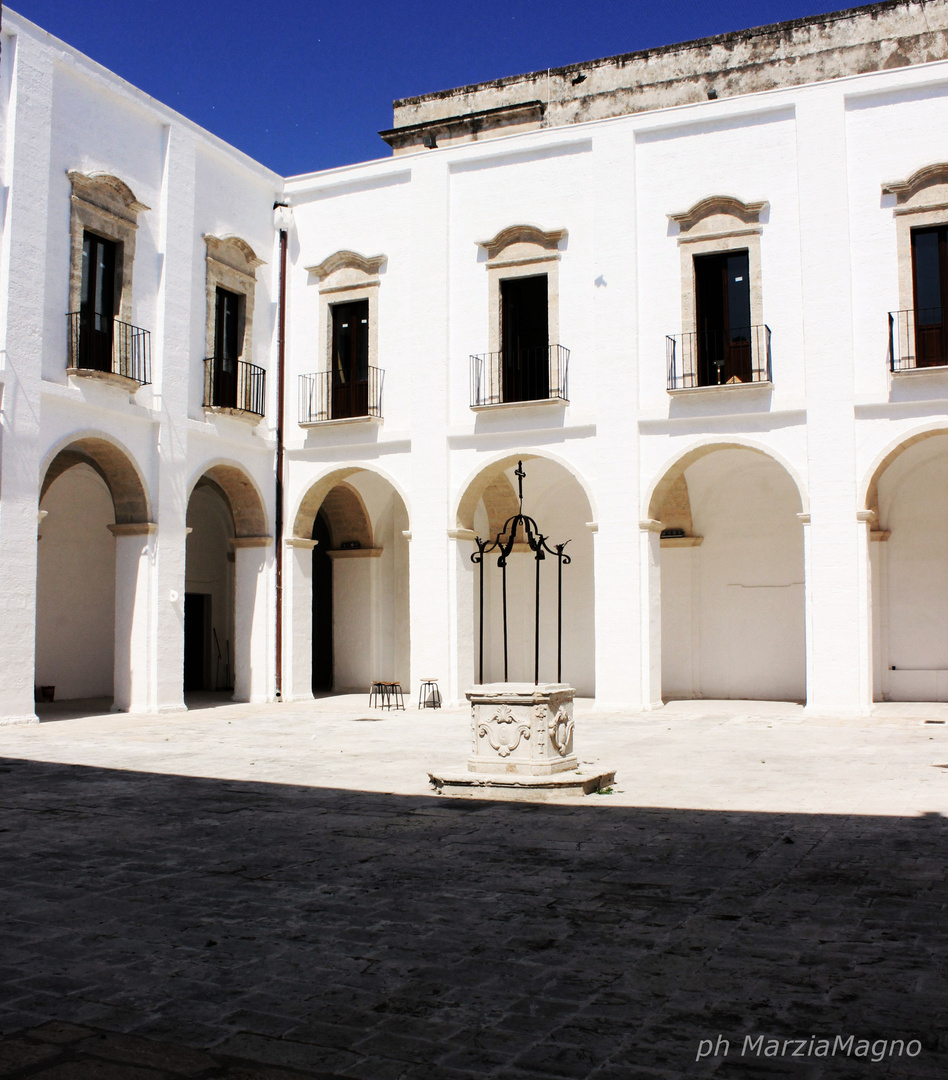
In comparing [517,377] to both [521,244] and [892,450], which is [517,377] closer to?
[521,244]

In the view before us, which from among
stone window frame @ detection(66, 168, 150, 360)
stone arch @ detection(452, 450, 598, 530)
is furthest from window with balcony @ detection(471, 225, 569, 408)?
stone window frame @ detection(66, 168, 150, 360)

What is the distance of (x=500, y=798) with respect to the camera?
8391mm

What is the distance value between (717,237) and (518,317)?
341 cm

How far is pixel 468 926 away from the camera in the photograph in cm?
490

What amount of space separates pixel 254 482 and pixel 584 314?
20.4ft

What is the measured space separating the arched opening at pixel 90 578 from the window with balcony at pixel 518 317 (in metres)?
5.73

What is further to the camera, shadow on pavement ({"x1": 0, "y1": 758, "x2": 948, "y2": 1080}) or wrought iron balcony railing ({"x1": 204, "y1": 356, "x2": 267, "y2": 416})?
wrought iron balcony railing ({"x1": 204, "y1": 356, "x2": 267, "y2": 416})

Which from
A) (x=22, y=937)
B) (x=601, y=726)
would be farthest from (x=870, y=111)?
(x=22, y=937)

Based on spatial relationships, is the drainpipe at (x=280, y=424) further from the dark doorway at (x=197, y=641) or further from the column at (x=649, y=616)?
the column at (x=649, y=616)

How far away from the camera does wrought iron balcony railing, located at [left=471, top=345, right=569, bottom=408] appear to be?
1753 cm

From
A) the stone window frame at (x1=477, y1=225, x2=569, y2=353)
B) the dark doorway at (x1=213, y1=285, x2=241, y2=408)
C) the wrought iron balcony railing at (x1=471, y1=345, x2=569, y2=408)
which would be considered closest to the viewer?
the stone window frame at (x1=477, y1=225, x2=569, y2=353)

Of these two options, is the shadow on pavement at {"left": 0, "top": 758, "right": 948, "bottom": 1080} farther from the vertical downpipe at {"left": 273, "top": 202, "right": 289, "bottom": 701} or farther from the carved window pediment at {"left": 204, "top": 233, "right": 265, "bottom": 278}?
the carved window pediment at {"left": 204, "top": 233, "right": 265, "bottom": 278}

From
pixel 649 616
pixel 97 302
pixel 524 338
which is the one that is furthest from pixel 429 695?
pixel 97 302

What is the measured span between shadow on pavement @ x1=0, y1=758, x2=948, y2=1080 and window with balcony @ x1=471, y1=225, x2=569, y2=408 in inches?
→ 424
